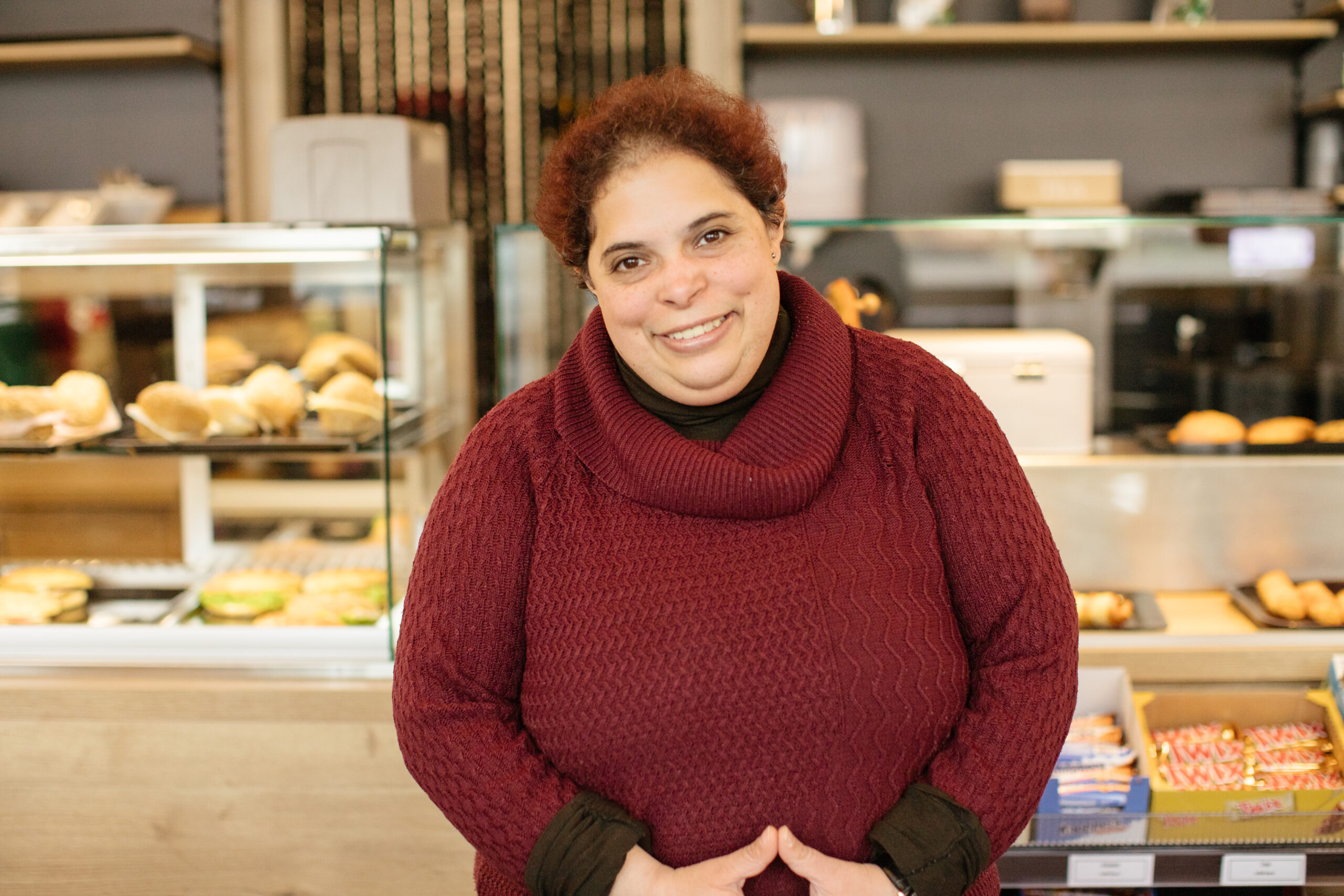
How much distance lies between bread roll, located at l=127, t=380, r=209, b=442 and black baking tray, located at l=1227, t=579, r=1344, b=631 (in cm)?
186

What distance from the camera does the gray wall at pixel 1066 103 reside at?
10.9 feet

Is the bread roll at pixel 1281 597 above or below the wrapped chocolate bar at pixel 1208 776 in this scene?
above

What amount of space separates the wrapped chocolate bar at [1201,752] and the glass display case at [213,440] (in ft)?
4.21

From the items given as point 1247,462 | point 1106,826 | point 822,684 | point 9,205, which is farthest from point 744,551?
point 9,205

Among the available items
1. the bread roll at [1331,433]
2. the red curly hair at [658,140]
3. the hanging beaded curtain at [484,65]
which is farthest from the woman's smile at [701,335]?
the hanging beaded curtain at [484,65]

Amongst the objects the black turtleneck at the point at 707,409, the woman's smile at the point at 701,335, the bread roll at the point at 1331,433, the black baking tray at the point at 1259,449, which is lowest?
the black baking tray at the point at 1259,449

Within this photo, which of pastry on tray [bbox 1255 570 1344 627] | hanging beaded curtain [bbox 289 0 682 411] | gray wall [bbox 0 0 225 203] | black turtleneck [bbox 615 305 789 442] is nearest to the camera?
black turtleneck [bbox 615 305 789 442]

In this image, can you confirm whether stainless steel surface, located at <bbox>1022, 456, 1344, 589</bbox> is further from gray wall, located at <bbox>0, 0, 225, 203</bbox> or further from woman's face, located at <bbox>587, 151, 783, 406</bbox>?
gray wall, located at <bbox>0, 0, 225, 203</bbox>

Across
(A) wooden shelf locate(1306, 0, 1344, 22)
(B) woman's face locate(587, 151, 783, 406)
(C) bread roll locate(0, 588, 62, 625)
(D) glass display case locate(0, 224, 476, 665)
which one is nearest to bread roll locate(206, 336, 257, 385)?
(D) glass display case locate(0, 224, 476, 665)

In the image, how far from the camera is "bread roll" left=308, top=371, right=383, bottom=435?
74.5 inches

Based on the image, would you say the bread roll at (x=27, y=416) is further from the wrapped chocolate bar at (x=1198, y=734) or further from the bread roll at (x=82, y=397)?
the wrapped chocolate bar at (x=1198, y=734)

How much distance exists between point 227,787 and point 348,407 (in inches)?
25.8

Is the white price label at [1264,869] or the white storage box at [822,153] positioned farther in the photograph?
the white storage box at [822,153]

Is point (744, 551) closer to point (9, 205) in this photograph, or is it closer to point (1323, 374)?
point (1323, 374)
